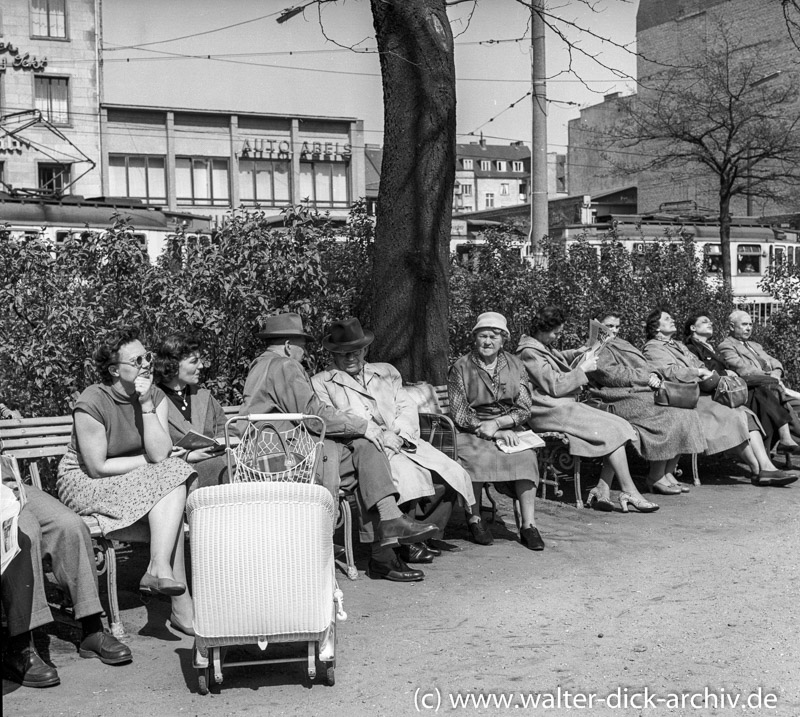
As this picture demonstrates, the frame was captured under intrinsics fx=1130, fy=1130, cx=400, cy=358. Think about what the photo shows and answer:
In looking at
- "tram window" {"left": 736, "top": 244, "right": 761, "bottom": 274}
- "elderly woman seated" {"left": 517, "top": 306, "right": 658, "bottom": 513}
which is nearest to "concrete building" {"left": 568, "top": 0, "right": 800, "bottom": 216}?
"tram window" {"left": 736, "top": 244, "right": 761, "bottom": 274}

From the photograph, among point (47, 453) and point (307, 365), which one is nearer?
point (47, 453)

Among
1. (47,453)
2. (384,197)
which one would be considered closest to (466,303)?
(384,197)

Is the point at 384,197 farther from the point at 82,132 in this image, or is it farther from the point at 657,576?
the point at 82,132

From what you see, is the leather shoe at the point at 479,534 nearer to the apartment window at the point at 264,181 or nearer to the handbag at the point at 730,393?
the handbag at the point at 730,393

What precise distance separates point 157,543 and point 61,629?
747 millimetres

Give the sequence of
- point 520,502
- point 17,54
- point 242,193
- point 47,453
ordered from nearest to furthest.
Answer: point 47,453
point 520,502
point 17,54
point 242,193

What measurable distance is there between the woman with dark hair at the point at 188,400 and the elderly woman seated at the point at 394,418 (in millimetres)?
728

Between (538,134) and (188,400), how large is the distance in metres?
6.97

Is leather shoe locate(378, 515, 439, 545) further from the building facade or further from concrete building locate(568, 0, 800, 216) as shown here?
the building facade

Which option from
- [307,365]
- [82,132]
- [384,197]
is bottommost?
[307,365]

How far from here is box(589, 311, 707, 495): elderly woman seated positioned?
336 inches

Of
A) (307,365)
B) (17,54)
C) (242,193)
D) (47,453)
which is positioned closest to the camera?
(47,453)

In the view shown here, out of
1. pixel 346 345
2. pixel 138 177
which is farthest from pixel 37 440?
pixel 138 177

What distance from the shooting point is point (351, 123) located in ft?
174
